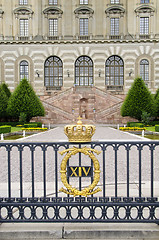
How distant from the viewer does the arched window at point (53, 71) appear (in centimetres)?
4906

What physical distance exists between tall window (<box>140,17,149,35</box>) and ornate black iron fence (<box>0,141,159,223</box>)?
44934 mm

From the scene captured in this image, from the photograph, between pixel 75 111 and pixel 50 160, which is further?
pixel 75 111

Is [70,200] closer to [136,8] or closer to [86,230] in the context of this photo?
[86,230]

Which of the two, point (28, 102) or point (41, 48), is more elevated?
point (41, 48)

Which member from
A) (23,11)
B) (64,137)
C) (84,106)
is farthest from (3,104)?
(23,11)

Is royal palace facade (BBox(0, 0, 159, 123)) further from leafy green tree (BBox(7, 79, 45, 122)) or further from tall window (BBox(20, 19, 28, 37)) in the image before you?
leafy green tree (BBox(7, 79, 45, 122))

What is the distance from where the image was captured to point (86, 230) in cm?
411

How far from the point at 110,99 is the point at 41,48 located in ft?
61.4

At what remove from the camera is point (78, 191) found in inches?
168

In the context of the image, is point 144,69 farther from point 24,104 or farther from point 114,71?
point 24,104

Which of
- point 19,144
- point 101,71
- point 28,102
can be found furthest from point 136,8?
point 19,144

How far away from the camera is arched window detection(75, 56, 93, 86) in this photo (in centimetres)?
4941

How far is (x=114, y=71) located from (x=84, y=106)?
1101cm

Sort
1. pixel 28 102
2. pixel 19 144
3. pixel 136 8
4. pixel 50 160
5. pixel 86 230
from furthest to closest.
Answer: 1. pixel 136 8
2. pixel 28 102
3. pixel 50 160
4. pixel 19 144
5. pixel 86 230
